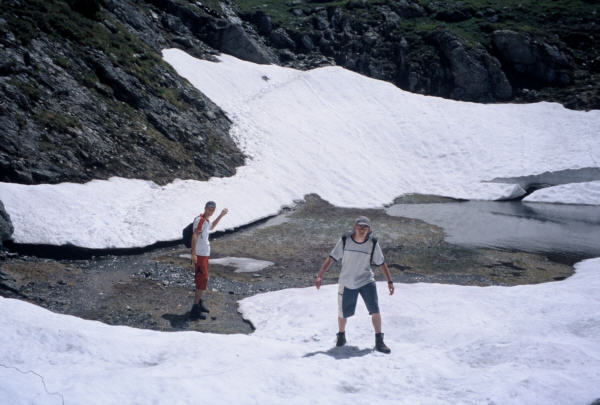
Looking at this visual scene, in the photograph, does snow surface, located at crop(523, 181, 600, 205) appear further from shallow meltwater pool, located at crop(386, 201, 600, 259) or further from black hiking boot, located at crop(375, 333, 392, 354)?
black hiking boot, located at crop(375, 333, 392, 354)

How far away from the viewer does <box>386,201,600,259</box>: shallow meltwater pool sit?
59.4 ft

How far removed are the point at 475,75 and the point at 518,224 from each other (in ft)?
101

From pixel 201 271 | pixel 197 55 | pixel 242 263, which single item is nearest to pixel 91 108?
pixel 242 263

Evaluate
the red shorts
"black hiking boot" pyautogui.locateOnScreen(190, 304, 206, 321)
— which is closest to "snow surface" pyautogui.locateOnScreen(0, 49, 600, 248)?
the red shorts

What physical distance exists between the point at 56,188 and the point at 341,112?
2757cm

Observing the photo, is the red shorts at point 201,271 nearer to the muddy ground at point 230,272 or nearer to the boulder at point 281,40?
the muddy ground at point 230,272

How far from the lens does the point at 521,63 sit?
50.0 metres

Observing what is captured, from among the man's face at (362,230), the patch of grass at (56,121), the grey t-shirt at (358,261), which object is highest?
the man's face at (362,230)

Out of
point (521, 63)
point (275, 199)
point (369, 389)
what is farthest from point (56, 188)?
point (521, 63)

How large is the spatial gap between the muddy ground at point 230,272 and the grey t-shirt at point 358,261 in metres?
2.90

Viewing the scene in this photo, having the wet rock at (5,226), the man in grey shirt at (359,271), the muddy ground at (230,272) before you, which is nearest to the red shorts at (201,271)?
the muddy ground at (230,272)

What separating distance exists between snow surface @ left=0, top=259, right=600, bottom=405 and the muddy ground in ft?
6.16

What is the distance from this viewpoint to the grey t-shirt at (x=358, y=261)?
24.8 ft

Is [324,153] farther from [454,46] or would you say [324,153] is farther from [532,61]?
[532,61]
